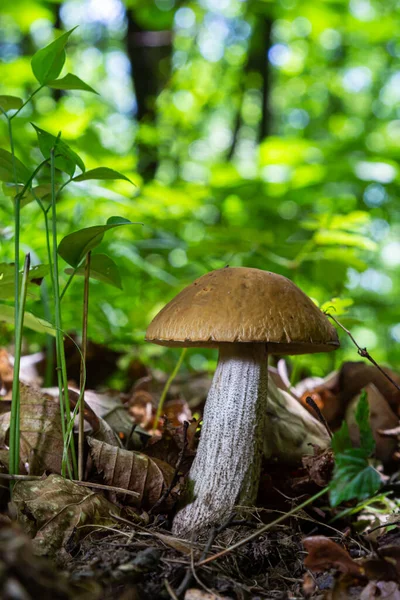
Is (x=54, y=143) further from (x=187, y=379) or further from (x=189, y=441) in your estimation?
(x=187, y=379)

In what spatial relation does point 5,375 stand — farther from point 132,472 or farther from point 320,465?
point 320,465

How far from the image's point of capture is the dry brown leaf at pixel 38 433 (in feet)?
5.30

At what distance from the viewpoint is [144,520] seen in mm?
1569

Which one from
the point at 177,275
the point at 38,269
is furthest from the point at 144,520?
the point at 177,275

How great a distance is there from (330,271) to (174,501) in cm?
204

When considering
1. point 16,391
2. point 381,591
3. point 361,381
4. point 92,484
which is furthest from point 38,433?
point 361,381

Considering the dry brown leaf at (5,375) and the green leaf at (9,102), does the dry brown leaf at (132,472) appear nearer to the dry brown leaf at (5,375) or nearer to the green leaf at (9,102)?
the dry brown leaf at (5,375)

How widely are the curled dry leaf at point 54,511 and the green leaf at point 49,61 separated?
1.20m

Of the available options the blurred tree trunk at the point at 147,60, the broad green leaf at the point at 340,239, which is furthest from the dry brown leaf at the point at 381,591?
the blurred tree trunk at the point at 147,60

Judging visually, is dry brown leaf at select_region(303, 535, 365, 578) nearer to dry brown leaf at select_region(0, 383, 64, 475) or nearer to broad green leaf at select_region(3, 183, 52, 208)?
dry brown leaf at select_region(0, 383, 64, 475)

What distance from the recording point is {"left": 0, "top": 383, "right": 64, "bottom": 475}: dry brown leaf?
1.61 meters

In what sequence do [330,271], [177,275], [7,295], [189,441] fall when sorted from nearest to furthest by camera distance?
[7,295]
[189,441]
[330,271]
[177,275]

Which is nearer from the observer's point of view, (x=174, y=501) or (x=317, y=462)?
(x=174, y=501)

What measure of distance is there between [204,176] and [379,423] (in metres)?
4.52
